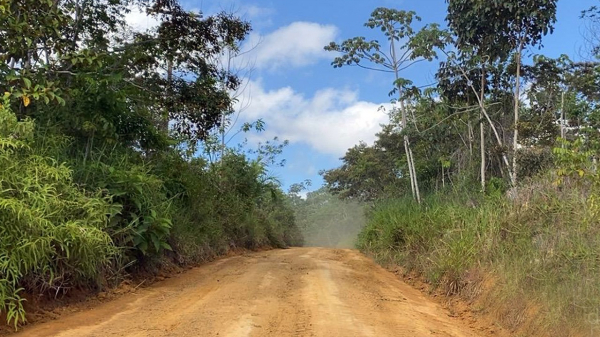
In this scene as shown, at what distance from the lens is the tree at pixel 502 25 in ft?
33.4

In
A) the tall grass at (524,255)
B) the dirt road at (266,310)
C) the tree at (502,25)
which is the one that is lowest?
the dirt road at (266,310)

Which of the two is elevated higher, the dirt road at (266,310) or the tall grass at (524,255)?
the tall grass at (524,255)

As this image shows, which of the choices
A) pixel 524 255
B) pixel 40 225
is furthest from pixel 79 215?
pixel 524 255

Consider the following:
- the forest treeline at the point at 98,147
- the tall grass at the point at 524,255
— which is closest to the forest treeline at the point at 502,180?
the tall grass at the point at 524,255

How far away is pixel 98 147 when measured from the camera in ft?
25.1

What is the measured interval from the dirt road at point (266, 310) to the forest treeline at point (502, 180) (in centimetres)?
86

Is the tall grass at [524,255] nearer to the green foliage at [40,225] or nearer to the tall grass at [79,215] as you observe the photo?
the tall grass at [79,215]

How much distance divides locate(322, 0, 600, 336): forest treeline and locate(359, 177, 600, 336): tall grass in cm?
2

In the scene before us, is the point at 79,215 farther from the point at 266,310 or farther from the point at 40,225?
the point at 266,310

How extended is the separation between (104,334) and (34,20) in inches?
192

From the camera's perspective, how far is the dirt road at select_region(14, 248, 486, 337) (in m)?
4.43

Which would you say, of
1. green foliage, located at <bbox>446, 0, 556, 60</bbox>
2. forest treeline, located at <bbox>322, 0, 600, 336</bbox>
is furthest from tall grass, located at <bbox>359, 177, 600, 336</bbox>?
green foliage, located at <bbox>446, 0, 556, 60</bbox>

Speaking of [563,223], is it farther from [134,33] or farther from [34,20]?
[134,33]

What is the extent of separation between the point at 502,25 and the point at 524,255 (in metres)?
6.96
